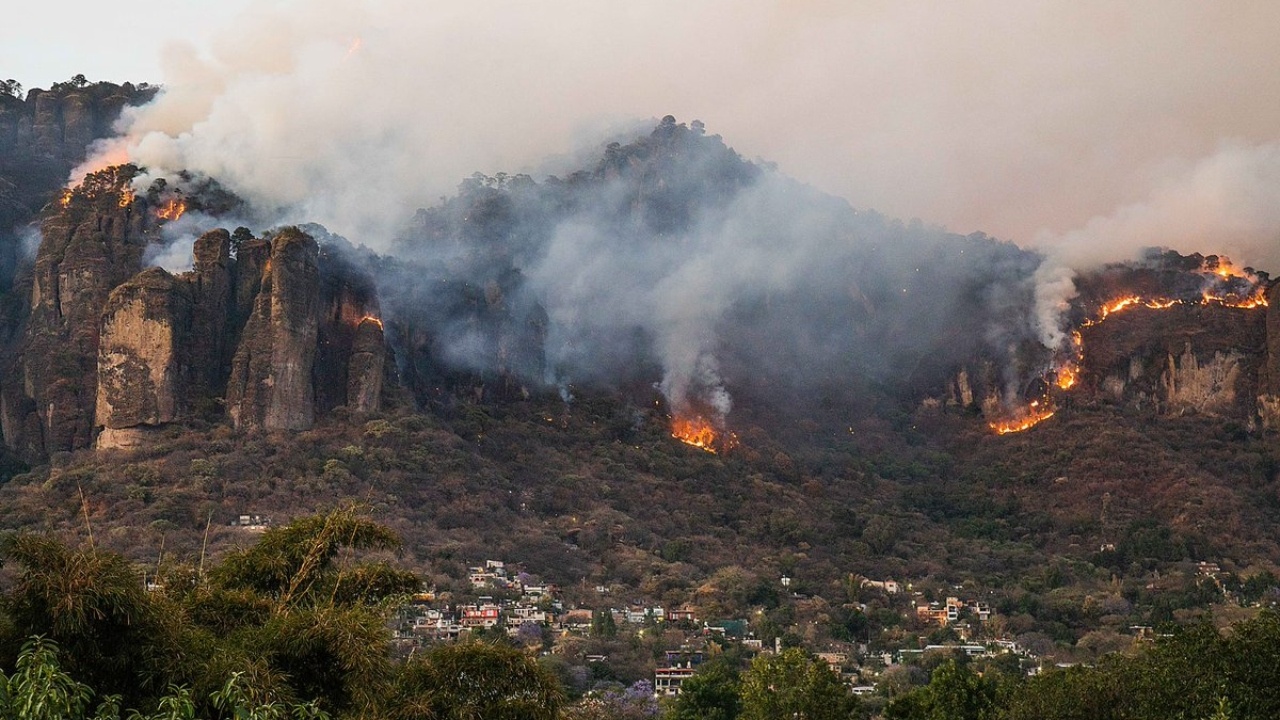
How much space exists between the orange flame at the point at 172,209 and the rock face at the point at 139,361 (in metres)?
16.6

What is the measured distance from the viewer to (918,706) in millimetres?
48375

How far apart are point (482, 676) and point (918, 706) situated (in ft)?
85.7

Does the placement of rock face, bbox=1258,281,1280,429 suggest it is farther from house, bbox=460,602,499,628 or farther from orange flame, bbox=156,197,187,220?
orange flame, bbox=156,197,187,220

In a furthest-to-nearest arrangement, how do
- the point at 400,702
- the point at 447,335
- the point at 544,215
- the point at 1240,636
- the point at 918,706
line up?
1. the point at 544,215
2. the point at 447,335
3. the point at 918,706
4. the point at 1240,636
5. the point at 400,702

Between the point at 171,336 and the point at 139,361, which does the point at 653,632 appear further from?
the point at 139,361

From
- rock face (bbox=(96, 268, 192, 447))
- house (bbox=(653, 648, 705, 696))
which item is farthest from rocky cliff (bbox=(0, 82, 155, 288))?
house (bbox=(653, 648, 705, 696))

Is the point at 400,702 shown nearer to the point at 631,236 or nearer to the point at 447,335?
the point at 447,335

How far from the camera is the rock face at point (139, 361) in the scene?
108m

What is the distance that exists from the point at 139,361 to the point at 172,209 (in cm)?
2225

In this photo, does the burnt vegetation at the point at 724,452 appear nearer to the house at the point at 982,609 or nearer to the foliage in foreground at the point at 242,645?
A: the house at the point at 982,609

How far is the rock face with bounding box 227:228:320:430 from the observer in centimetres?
10950

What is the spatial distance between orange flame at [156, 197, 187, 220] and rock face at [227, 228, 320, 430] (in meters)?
17.4

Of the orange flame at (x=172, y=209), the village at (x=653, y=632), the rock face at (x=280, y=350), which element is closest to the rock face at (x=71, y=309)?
the orange flame at (x=172, y=209)

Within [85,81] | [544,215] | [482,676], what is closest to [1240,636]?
[482,676]
